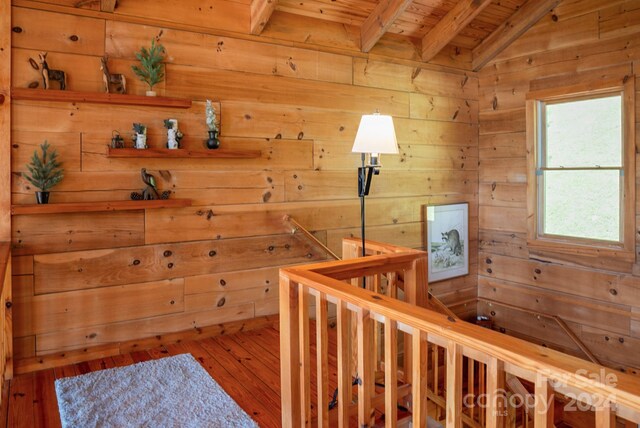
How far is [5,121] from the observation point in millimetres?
2809

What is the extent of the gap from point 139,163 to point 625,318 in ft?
13.7

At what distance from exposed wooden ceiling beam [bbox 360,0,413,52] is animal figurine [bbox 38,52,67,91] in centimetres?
243

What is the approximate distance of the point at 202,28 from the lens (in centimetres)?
341

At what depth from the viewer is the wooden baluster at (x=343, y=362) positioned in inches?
71.2

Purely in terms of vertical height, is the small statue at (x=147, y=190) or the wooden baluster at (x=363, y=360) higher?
the small statue at (x=147, y=190)

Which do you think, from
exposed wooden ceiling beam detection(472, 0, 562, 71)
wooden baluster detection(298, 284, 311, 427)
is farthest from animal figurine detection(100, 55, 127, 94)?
exposed wooden ceiling beam detection(472, 0, 562, 71)

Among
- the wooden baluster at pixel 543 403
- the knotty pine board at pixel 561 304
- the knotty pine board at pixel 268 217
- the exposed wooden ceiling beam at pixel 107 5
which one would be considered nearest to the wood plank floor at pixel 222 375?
the knotty pine board at pixel 268 217

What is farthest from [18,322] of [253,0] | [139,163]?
[253,0]

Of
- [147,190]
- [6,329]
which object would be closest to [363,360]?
[147,190]

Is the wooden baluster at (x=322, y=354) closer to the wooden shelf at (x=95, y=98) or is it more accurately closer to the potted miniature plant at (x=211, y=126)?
the potted miniature plant at (x=211, y=126)

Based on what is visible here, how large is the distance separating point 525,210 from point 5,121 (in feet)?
14.5

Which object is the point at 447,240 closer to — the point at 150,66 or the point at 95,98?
the point at 150,66

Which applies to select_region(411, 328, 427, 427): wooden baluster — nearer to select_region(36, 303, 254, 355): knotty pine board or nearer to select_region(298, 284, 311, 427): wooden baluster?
select_region(298, 284, 311, 427): wooden baluster

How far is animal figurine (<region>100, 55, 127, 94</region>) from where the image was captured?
119 inches
